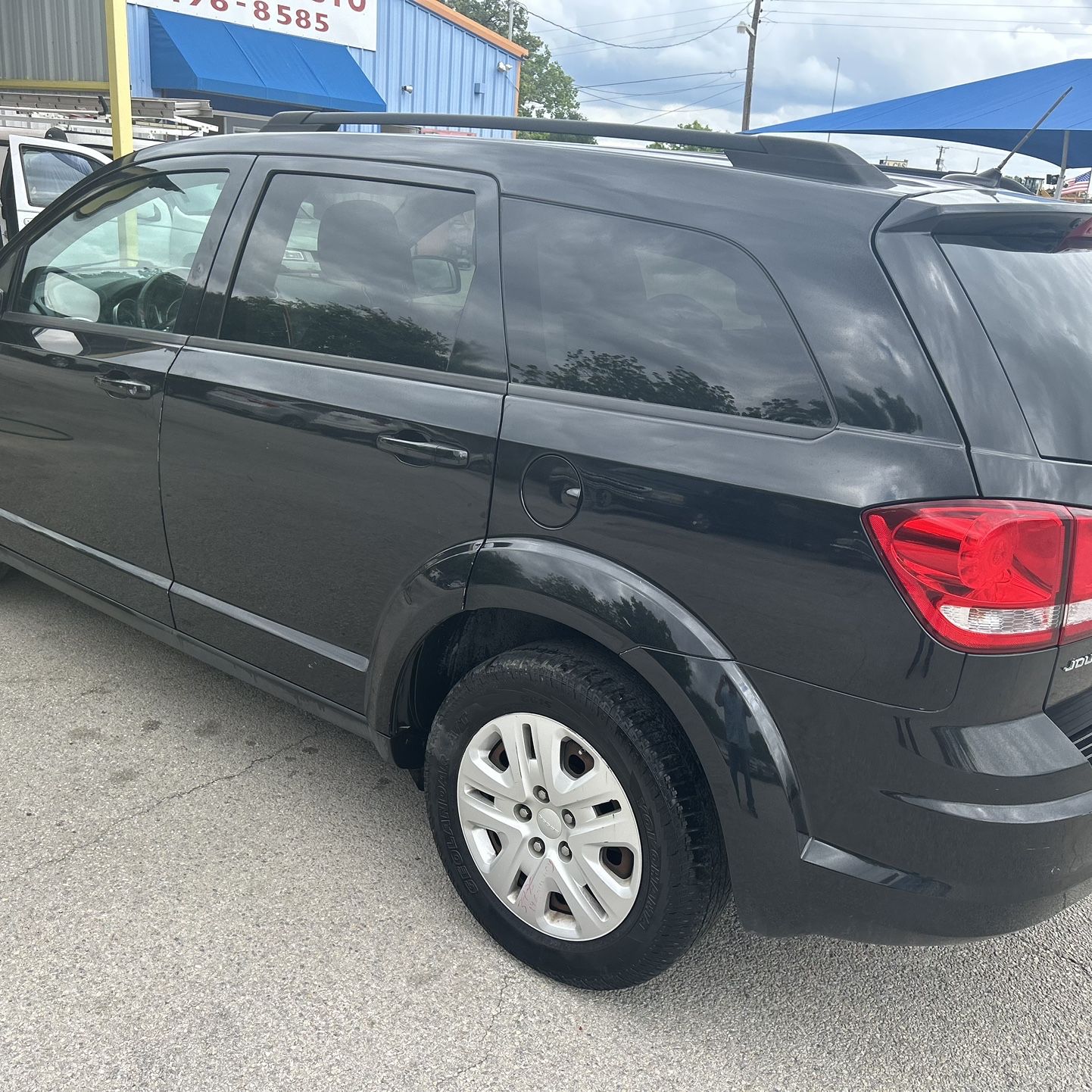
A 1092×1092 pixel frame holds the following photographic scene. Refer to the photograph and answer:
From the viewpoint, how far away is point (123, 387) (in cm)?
298

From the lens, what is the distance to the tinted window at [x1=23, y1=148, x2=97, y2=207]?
9562 millimetres

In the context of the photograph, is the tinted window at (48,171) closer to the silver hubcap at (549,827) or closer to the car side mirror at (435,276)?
the car side mirror at (435,276)

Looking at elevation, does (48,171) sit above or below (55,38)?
below

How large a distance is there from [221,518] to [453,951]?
4.13ft

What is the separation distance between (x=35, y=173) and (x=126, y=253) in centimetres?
763

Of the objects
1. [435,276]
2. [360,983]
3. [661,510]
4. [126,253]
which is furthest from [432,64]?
[360,983]

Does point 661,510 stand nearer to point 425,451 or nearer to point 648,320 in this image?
point 648,320

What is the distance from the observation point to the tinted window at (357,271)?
239 centimetres

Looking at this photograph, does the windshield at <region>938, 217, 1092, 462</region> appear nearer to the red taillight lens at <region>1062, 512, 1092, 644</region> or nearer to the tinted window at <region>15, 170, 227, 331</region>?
the red taillight lens at <region>1062, 512, 1092, 644</region>

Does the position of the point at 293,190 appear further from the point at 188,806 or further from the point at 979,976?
the point at 979,976

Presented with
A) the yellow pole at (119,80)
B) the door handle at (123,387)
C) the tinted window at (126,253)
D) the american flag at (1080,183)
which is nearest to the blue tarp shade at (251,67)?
the yellow pole at (119,80)

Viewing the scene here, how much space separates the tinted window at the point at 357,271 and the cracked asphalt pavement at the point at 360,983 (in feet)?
4.24

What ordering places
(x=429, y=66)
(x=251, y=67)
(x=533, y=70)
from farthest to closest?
1. (x=533, y=70)
2. (x=429, y=66)
3. (x=251, y=67)

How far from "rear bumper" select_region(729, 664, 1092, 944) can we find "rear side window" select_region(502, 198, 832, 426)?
0.54 m
